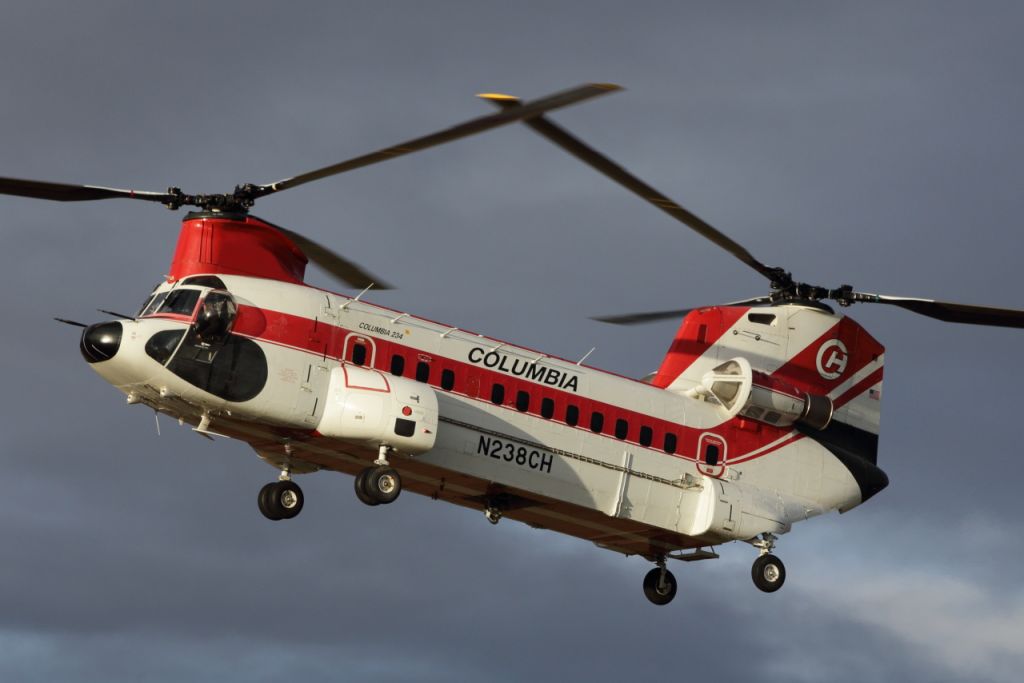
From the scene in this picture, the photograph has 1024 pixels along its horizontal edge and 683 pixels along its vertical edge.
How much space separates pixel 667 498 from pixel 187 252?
1097 centimetres

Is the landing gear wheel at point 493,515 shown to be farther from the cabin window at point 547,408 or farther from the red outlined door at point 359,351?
the red outlined door at point 359,351

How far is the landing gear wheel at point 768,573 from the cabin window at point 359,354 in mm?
10062

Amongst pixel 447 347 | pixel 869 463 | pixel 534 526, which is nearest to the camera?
pixel 447 347

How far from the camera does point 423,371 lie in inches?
1298

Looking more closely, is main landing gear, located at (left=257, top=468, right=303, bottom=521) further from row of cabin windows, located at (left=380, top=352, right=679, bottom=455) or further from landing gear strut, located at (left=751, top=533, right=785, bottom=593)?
landing gear strut, located at (left=751, top=533, right=785, bottom=593)

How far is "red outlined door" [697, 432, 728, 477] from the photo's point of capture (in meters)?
36.2

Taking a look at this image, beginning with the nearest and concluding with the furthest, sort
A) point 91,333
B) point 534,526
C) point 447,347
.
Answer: point 91,333 → point 447,347 → point 534,526

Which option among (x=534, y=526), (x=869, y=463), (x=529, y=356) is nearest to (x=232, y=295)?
(x=529, y=356)

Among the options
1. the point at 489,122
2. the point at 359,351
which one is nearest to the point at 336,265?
the point at 359,351

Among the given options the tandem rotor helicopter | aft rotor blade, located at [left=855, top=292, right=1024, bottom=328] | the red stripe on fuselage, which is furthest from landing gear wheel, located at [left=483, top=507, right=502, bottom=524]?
aft rotor blade, located at [left=855, top=292, right=1024, bottom=328]

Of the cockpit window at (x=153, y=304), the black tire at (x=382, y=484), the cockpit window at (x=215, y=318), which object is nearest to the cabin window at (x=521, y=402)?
the black tire at (x=382, y=484)

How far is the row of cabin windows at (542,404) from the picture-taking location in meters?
32.7

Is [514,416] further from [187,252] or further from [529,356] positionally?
[187,252]

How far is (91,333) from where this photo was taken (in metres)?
31.0
